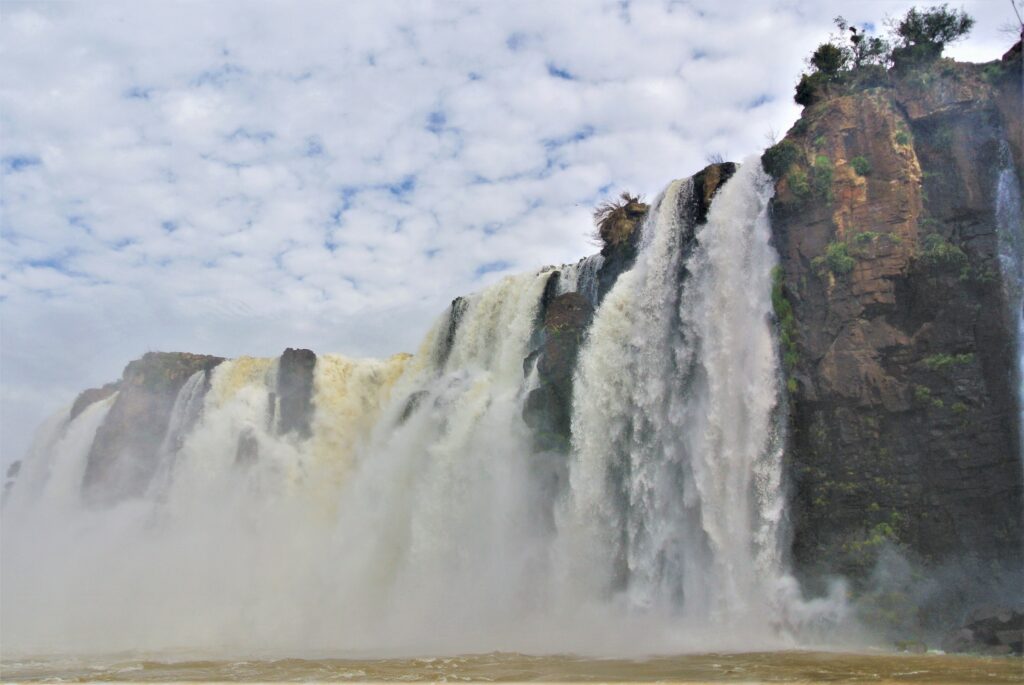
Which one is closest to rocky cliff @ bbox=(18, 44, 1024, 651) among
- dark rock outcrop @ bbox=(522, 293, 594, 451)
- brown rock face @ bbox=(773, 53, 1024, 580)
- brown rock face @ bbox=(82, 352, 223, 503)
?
brown rock face @ bbox=(773, 53, 1024, 580)

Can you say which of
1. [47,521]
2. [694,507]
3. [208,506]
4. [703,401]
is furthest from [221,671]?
[47,521]

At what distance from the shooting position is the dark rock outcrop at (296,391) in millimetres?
34750

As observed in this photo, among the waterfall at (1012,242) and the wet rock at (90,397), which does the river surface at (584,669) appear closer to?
the waterfall at (1012,242)

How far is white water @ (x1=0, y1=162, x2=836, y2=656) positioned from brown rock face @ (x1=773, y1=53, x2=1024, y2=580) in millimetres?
959

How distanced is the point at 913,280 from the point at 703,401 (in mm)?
5192

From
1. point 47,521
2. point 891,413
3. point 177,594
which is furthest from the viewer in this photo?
point 47,521

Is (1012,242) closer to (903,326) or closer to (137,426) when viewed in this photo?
(903,326)

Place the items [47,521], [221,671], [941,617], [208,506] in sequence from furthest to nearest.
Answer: [47,521] < [208,506] < [941,617] < [221,671]

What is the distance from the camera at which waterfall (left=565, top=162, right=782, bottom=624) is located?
19.0 m

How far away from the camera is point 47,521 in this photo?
40.8 m

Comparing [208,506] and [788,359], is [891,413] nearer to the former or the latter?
[788,359]

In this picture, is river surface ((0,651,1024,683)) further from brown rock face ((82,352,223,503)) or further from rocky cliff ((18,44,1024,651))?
brown rock face ((82,352,223,503))

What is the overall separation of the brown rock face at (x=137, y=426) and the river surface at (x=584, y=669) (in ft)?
71.4

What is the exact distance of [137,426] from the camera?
129ft
